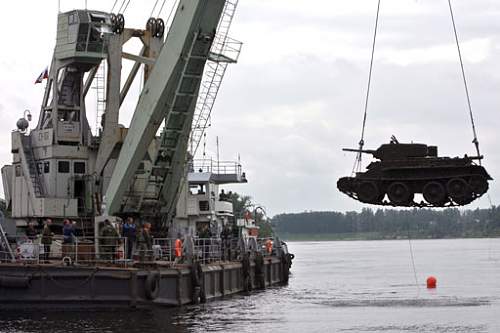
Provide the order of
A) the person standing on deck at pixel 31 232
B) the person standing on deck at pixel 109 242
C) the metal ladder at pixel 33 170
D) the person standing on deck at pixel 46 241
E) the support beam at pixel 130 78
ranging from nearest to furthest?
the person standing on deck at pixel 46 241, the person standing on deck at pixel 109 242, the person standing on deck at pixel 31 232, the metal ladder at pixel 33 170, the support beam at pixel 130 78

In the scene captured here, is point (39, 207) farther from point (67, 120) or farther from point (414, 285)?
point (414, 285)

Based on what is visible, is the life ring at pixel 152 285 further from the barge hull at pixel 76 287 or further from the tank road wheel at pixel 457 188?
the tank road wheel at pixel 457 188

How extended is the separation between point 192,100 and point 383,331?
444 inches

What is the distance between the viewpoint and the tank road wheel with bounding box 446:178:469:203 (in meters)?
25.5

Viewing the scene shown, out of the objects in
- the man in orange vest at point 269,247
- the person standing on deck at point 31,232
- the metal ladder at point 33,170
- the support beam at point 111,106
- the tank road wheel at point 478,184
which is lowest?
the man in orange vest at point 269,247

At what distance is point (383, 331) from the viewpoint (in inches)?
1212

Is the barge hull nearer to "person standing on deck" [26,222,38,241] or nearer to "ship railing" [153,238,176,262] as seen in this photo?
"ship railing" [153,238,176,262]

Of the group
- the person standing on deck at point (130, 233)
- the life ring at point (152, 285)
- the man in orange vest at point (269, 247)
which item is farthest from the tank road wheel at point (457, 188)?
the man in orange vest at point (269, 247)

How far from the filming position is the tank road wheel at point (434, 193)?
25.8 meters

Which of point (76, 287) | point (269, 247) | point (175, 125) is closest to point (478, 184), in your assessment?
point (76, 287)

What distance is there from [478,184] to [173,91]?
14.6 m

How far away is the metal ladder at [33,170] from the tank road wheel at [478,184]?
19543 mm

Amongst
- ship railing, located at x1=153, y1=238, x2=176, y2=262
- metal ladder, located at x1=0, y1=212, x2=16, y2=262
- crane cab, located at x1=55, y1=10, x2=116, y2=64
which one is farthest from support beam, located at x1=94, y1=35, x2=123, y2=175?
metal ladder, located at x1=0, y1=212, x2=16, y2=262

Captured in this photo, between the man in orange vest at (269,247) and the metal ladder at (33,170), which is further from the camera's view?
the man in orange vest at (269,247)
